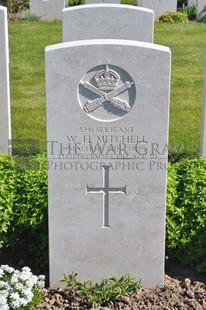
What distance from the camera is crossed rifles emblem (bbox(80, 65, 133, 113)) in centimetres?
431

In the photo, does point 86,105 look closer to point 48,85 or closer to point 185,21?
point 48,85

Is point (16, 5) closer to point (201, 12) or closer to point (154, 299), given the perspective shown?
point (201, 12)

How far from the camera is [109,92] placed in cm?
435

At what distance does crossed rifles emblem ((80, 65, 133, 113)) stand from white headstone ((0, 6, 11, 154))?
2.67m

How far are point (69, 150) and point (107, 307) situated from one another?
1169 mm

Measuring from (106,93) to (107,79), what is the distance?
99 mm

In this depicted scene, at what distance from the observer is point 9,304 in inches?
167

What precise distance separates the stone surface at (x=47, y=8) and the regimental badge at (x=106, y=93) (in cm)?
1371

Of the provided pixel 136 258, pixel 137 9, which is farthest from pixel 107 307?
pixel 137 9

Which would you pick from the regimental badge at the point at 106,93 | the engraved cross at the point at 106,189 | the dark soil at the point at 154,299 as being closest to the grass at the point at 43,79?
the dark soil at the point at 154,299

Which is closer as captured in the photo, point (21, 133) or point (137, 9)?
point (137, 9)

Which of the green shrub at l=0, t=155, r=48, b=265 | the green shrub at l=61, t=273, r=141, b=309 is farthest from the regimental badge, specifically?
the green shrub at l=61, t=273, r=141, b=309

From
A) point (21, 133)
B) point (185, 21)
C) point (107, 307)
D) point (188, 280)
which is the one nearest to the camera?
point (107, 307)

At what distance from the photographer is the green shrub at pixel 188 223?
4.95 m
